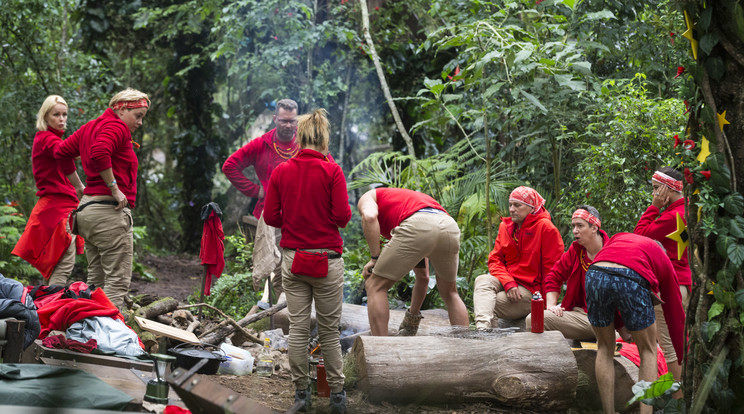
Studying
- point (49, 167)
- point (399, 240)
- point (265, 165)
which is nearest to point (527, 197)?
point (399, 240)

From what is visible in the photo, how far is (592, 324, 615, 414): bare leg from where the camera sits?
4559 mm

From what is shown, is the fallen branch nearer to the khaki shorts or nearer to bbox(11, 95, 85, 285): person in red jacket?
bbox(11, 95, 85, 285): person in red jacket

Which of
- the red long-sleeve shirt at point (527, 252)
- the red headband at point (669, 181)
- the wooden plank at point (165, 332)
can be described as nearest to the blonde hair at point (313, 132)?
the wooden plank at point (165, 332)

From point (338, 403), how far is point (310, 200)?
1333 millimetres

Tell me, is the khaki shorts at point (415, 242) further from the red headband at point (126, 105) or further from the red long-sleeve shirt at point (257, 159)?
the red headband at point (126, 105)

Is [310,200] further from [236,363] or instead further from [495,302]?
[495,302]

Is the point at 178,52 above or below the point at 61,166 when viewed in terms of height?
above

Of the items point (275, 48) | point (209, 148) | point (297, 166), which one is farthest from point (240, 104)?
point (297, 166)

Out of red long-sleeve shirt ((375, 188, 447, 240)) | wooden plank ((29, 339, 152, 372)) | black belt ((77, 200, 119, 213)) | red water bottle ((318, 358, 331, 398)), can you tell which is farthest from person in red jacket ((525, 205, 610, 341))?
black belt ((77, 200, 119, 213))

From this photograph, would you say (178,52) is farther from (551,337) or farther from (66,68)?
(551,337)

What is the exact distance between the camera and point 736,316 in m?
3.17

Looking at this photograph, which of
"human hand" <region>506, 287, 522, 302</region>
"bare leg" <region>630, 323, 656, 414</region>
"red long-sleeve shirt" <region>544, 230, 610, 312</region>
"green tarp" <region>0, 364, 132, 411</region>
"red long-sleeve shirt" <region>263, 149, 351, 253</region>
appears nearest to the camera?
"green tarp" <region>0, 364, 132, 411</region>

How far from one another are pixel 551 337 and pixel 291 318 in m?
1.95

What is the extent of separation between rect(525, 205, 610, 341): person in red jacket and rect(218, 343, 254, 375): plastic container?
223 cm
